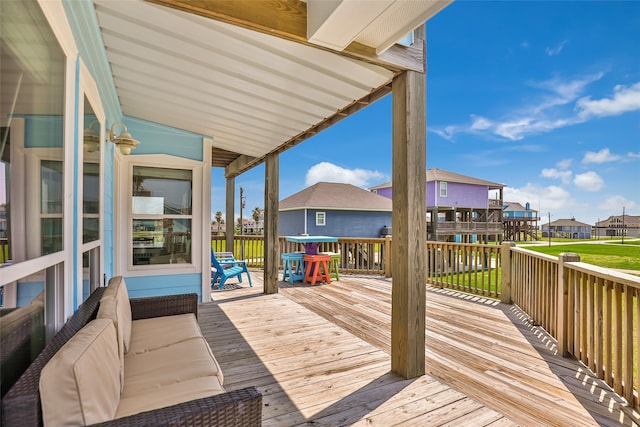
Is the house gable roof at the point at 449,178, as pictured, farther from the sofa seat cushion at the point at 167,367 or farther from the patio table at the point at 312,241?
the sofa seat cushion at the point at 167,367

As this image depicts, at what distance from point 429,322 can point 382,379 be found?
5.54 feet

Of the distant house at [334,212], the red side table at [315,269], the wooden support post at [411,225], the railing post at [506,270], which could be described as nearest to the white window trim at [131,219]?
the red side table at [315,269]

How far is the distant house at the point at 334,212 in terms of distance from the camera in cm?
1553

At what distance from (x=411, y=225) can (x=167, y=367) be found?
196 cm

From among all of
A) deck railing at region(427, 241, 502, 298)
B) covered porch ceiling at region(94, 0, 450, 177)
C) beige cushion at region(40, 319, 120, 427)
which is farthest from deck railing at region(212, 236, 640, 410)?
beige cushion at region(40, 319, 120, 427)

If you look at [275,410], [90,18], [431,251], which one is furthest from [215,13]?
[431,251]

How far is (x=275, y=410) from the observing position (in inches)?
82.5

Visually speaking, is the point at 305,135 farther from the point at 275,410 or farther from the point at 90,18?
the point at 275,410

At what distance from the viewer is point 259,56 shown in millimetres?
2500

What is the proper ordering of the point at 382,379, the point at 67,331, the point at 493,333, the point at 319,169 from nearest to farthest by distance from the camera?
the point at 67,331 → the point at 382,379 → the point at 493,333 → the point at 319,169

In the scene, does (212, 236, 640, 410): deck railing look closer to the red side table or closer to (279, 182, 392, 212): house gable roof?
the red side table

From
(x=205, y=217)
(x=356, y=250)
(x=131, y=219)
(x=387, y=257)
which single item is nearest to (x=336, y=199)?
(x=356, y=250)

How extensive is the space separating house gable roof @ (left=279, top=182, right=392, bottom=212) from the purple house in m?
3.16

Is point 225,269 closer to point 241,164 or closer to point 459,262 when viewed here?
point 241,164
